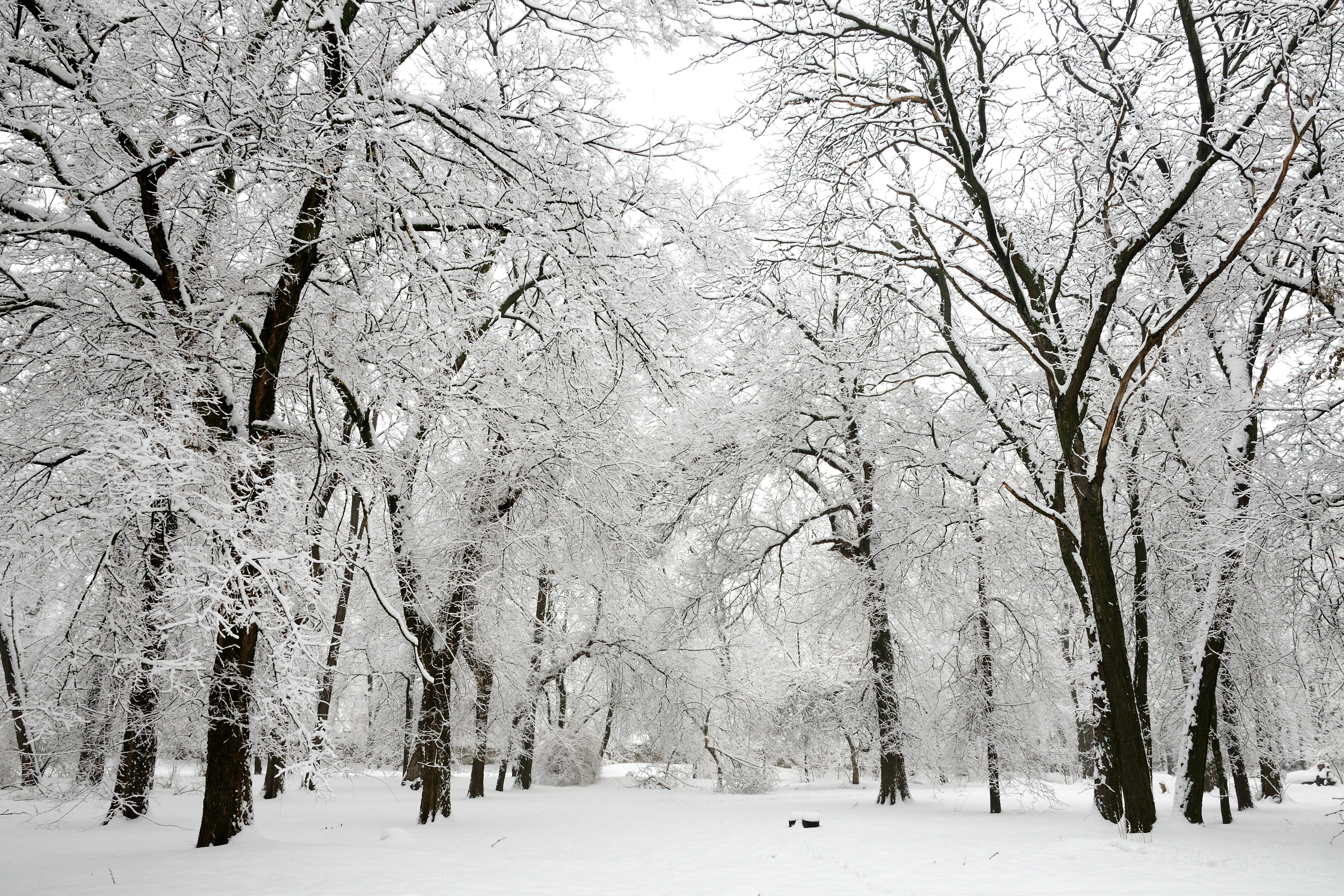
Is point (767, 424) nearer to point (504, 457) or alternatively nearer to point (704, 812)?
point (504, 457)

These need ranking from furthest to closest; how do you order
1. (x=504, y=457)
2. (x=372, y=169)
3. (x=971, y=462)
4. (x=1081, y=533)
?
(x=971, y=462) < (x=504, y=457) < (x=1081, y=533) < (x=372, y=169)

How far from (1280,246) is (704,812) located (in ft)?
40.2

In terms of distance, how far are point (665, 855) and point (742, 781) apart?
1252 centimetres

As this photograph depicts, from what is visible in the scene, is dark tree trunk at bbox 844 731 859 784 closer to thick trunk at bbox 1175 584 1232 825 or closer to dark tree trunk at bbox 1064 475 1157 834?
thick trunk at bbox 1175 584 1232 825

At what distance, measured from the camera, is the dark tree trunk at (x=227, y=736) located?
692cm

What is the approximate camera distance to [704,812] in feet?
47.0

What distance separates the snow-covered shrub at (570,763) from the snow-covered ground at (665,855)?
304 inches

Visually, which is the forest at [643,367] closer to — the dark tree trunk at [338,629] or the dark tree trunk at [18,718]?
the dark tree trunk at [338,629]

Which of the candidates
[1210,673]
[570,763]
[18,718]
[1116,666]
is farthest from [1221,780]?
[570,763]

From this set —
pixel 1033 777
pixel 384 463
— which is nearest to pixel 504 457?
pixel 384 463

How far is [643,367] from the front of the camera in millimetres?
7789

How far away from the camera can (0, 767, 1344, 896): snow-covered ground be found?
6.00m

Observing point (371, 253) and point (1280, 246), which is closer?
point (371, 253)

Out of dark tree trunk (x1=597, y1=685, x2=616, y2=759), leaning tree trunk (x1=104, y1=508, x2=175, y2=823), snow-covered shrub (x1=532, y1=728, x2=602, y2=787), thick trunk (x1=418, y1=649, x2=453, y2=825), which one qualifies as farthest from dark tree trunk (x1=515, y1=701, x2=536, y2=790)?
leaning tree trunk (x1=104, y1=508, x2=175, y2=823)
